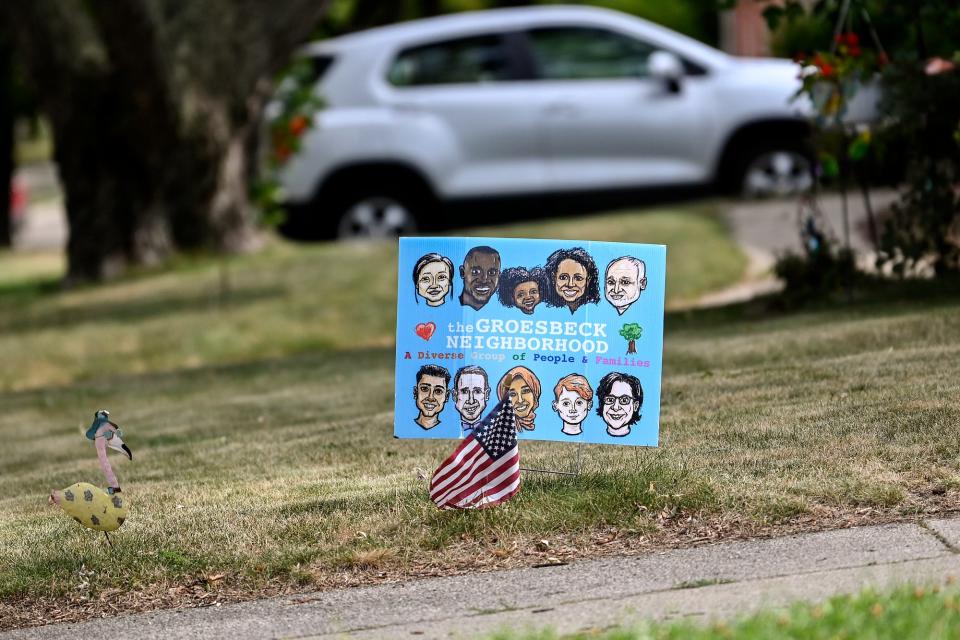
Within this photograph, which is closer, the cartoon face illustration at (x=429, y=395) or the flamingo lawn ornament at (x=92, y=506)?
the flamingo lawn ornament at (x=92, y=506)

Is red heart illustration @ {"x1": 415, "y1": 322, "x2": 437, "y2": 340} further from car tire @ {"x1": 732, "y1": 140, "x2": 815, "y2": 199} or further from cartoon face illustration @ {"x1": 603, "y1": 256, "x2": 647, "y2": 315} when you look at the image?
car tire @ {"x1": 732, "y1": 140, "x2": 815, "y2": 199}

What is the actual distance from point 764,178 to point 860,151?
488 centimetres

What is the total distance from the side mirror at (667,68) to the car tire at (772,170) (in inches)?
37.3

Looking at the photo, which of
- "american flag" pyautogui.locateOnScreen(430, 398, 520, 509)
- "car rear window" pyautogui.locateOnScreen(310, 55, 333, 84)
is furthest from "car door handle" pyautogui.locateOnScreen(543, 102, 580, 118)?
"american flag" pyautogui.locateOnScreen(430, 398, 520, 509)

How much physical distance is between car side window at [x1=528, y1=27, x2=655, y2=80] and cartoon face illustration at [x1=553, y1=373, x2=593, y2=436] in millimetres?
8679

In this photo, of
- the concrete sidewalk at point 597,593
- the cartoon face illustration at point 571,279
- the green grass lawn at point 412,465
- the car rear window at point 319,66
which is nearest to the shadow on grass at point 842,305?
the green grass lawn at point 412,465

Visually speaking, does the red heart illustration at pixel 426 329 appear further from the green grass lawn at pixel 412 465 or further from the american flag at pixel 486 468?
Answer: the green grass lawn at pixel 412 465

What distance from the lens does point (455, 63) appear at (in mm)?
14016

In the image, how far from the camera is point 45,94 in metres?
14.4

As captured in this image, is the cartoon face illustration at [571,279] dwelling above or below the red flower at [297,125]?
below

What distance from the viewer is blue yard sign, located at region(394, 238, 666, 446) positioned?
5637mm

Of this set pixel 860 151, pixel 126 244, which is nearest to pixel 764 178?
pixel 860 151

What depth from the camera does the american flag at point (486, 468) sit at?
5.49 metres

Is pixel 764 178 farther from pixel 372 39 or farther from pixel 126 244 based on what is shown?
pixel 126 244
